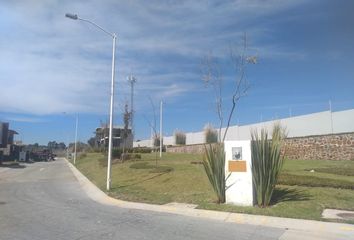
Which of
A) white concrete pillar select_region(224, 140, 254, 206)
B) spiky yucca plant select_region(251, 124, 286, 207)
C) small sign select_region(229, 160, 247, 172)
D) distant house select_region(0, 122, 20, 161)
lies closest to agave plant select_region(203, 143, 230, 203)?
white concrete pillar select_region(224, 140, 254, 206)

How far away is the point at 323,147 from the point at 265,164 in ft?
59.8

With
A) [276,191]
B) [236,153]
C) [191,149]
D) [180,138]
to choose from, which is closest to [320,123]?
[276,191]

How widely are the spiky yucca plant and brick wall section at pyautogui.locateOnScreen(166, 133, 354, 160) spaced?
13.7 metres

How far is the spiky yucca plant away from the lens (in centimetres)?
1374

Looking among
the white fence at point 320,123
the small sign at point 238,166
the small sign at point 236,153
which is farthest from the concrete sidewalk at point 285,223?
the white fence at point 320,123

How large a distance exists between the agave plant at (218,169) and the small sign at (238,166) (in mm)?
335

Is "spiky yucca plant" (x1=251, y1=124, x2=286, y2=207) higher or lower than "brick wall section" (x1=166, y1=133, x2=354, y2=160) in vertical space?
lower

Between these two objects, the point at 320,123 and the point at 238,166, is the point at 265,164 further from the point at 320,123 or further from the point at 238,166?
the point at 320,123

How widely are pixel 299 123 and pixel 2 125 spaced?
5228 cm

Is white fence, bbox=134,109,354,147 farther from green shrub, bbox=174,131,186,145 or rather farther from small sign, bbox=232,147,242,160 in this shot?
green shrub, bbox=174,131,186,145

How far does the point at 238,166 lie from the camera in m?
14.2

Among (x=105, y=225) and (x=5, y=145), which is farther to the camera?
(x=5, y=145)

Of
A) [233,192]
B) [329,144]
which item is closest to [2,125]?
[329,144]

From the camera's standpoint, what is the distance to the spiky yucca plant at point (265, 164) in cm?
1374
